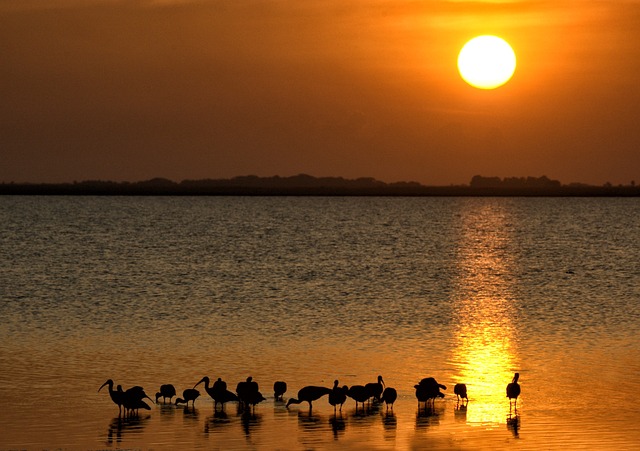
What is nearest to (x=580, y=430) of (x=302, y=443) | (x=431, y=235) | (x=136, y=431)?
(x=302, y=443)

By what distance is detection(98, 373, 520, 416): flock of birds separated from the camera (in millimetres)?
23422

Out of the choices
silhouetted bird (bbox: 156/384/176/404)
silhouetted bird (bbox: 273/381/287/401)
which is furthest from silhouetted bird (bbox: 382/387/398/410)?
silhouetted bird (bbox: 156/384/176/404)

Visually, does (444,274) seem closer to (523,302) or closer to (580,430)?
(523,302)

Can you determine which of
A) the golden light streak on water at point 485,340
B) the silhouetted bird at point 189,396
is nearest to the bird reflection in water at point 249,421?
the silhouetted bird at point 189,396

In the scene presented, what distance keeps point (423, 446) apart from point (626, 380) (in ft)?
30.0

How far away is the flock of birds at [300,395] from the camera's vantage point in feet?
76.8

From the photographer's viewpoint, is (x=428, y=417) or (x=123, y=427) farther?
(x=428, y=417)

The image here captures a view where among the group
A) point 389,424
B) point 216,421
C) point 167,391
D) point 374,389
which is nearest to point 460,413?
point 389,424

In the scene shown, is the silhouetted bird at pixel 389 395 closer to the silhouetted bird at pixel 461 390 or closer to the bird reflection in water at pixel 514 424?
the silhouetted bird at pixel 461 390

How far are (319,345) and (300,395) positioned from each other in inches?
395

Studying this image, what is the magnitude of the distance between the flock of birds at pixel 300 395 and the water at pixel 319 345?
278 mm

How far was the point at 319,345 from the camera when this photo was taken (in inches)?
1346

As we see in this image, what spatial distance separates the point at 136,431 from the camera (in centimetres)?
2180

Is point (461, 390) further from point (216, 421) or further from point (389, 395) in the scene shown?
point (216, 421)
